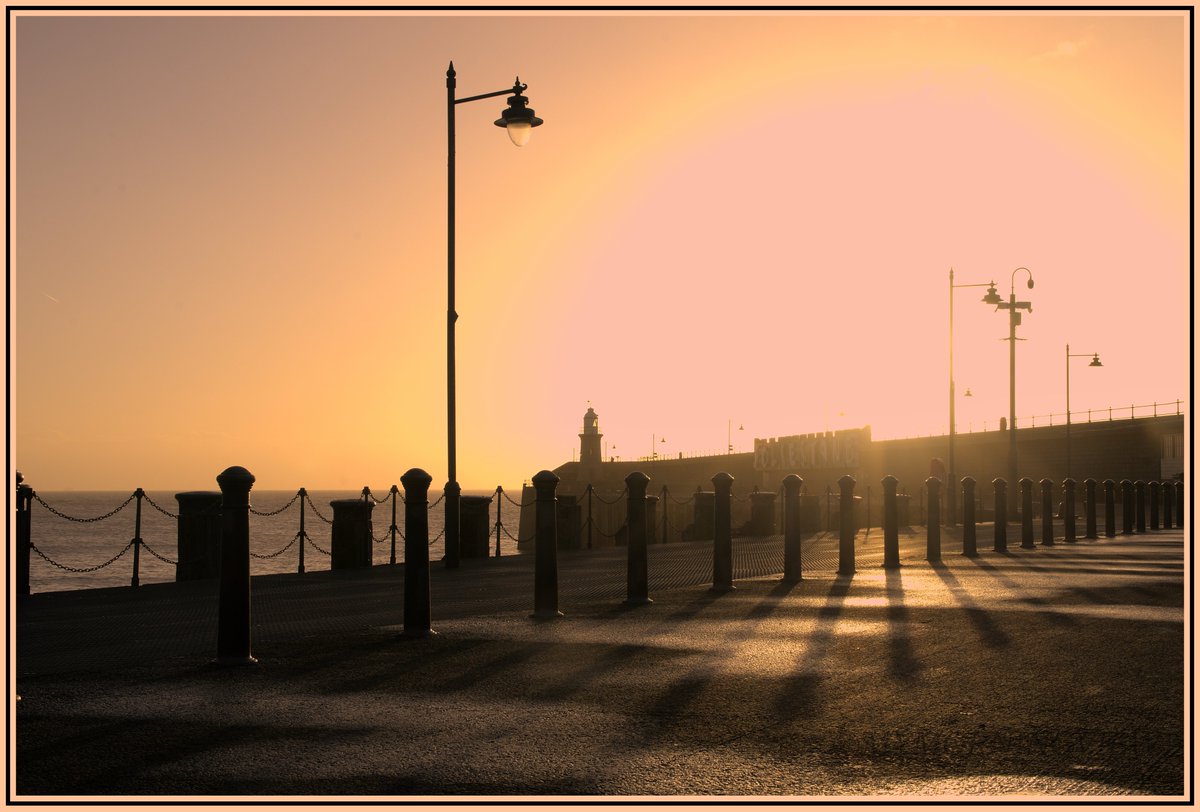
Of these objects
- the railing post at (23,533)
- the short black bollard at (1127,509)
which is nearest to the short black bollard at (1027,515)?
the short black bollard at (1127,509)

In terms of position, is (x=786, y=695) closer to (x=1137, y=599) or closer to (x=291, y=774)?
(x=291, y=774)

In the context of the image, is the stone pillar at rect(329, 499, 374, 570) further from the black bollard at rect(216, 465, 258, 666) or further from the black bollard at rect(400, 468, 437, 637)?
the black bollard at rect(216, 465, 258, 666)

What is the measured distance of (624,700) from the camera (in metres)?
6.12

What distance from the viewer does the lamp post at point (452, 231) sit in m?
17.5

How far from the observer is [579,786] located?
4.39m

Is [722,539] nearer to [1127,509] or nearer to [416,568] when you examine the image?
[416,568]

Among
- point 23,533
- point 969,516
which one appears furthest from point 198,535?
point 969,516

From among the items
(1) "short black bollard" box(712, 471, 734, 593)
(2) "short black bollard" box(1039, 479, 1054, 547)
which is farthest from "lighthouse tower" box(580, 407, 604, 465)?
(1) "short black bollard" box(712, 471, 734, 593)

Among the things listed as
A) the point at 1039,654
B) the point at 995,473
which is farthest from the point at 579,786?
the point at 995,473

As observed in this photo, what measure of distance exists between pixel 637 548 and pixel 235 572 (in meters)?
4.65

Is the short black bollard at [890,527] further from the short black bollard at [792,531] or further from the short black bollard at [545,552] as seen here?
the short black bollard at [545,552]

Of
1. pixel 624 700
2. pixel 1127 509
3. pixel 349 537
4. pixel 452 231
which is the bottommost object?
pixel 624 700

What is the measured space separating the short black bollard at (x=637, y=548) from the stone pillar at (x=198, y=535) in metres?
6.38

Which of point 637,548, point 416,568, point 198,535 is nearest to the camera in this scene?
point 416,568
